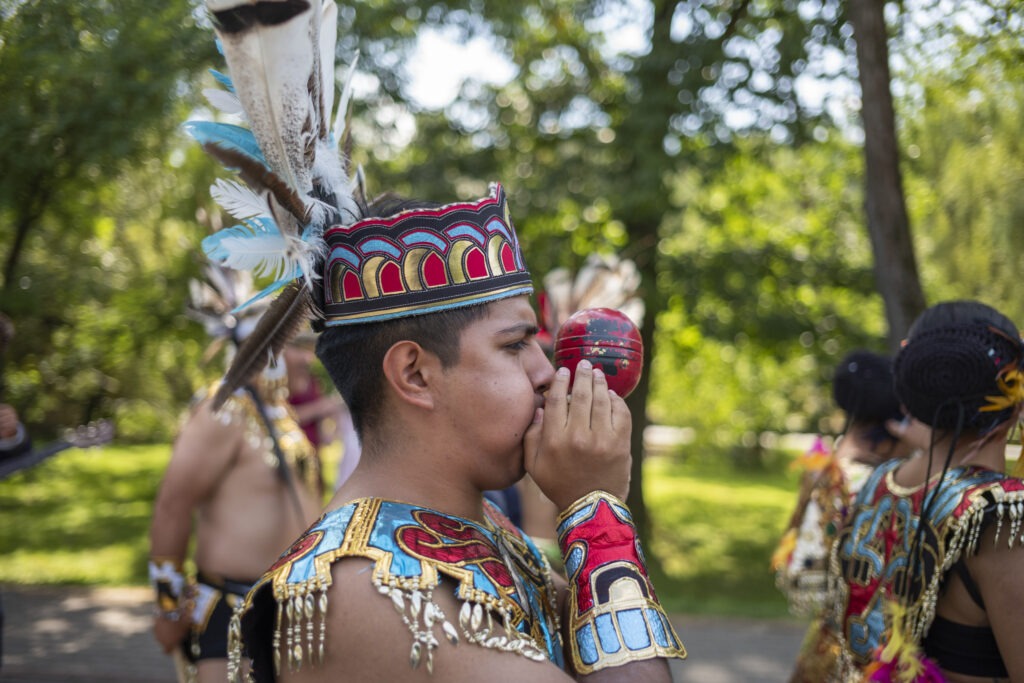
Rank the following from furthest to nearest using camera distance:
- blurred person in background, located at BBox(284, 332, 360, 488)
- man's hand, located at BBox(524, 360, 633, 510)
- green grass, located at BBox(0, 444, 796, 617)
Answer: green grass, located at BBox(0, 444, 796, 617)
blurred person in background, located at BBox(284, 332, 360, 488)
man's hand, located at BBox(524, 360, 633, 510)

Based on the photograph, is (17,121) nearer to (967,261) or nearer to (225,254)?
(225,254)

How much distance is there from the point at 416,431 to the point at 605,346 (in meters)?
0.45

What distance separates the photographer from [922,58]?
13.2 feet

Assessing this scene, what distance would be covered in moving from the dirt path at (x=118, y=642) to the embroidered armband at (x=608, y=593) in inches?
218

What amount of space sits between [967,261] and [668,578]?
23.9 feet

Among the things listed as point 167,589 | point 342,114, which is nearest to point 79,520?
point 167,589

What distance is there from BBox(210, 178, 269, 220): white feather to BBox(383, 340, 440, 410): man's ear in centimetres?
40

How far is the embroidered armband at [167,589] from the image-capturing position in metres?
3.82

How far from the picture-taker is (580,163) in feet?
29.5

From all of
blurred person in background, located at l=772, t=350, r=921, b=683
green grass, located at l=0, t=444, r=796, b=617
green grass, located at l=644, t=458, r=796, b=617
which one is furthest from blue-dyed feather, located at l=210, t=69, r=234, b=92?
green grass, located at l=644, t=458, r=796, b=617

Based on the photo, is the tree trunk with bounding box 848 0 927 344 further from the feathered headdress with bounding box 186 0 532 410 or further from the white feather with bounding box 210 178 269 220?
the white feather with bounding box 210 178 269 220

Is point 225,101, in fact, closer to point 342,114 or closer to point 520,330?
point 342,114

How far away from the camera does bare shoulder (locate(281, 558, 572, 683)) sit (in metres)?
1.47

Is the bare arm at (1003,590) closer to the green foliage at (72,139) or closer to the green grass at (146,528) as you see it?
the green foliage at (72,139)
